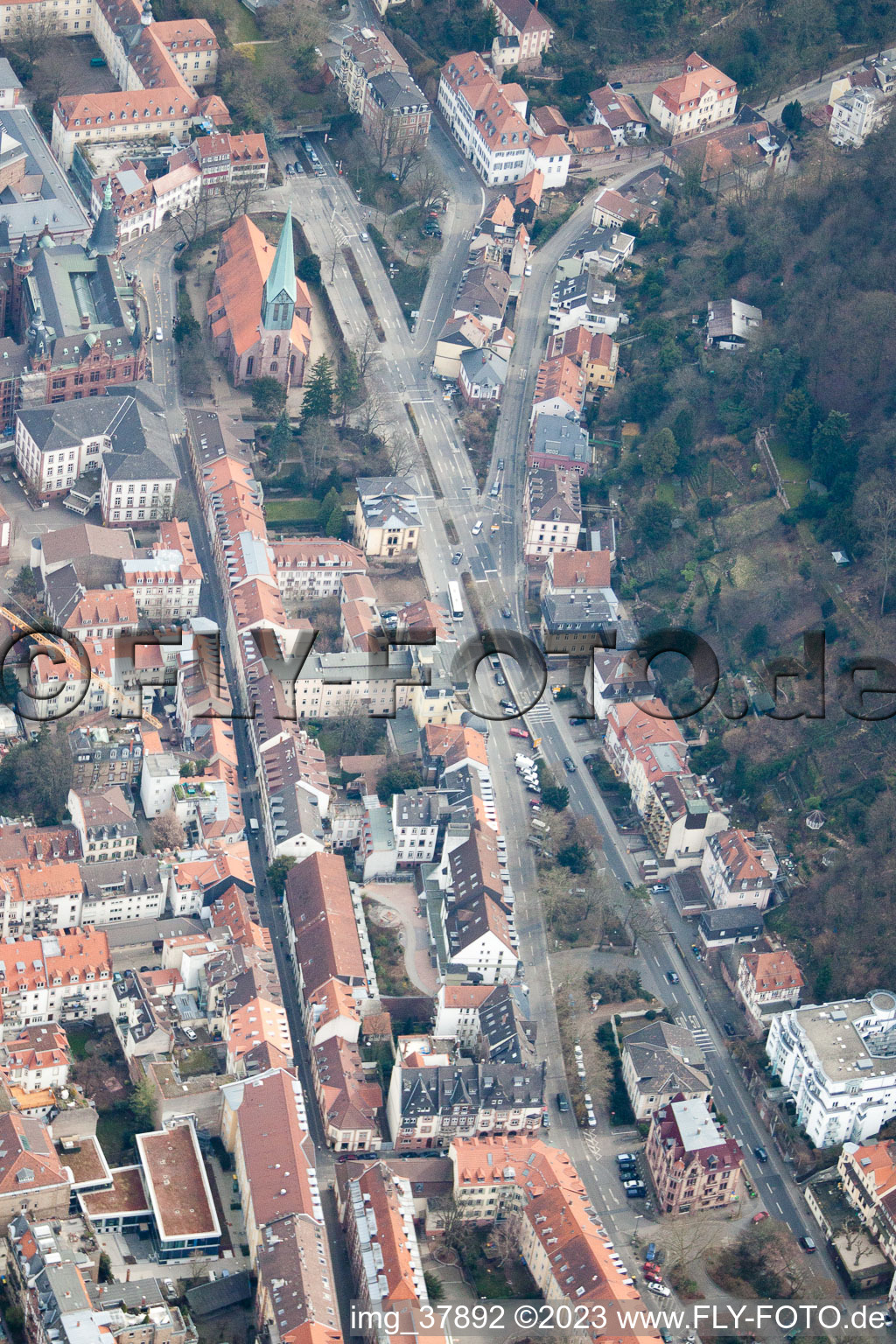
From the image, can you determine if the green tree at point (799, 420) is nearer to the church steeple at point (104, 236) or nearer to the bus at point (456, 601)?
the bus at point (456, 601)

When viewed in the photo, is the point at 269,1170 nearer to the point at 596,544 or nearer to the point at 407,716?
the point at 407,716

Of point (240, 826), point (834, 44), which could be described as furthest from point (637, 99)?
point (240, 826)

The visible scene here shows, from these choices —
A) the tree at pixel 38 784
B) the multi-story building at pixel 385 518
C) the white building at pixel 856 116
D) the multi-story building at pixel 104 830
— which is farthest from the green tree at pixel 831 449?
the tree at pixel 38 784

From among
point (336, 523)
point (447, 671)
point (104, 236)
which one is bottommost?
point (447, 671)

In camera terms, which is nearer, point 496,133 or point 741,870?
point 741,870

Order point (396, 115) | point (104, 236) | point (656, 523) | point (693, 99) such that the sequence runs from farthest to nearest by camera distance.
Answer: point (693, 99)
point (396, 115)
point (104, 236)
point (656, 523)

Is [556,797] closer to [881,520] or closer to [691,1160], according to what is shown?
[881,520]

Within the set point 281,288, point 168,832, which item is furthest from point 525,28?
point 168,832
